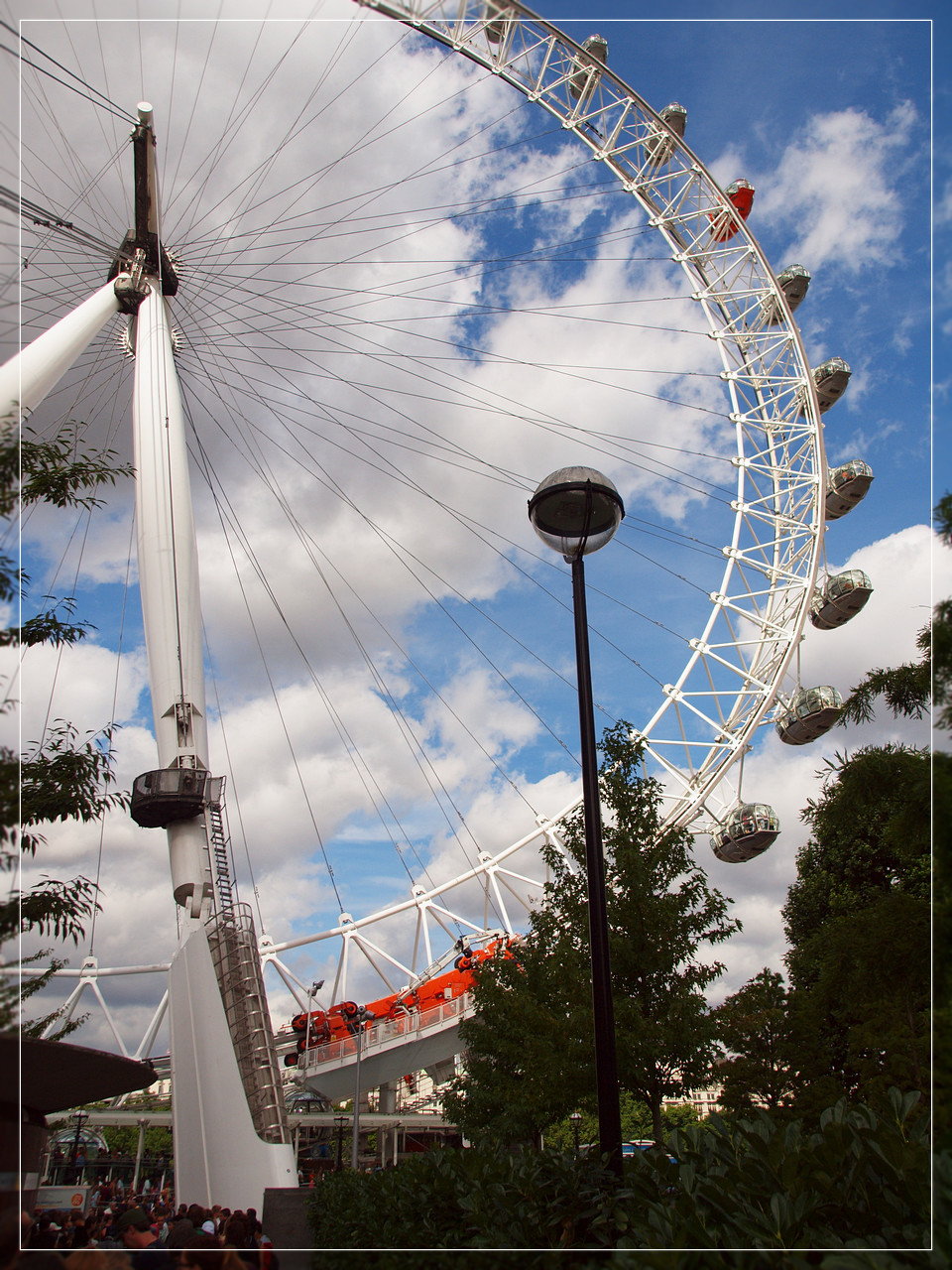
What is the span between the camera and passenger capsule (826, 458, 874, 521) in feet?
88.2

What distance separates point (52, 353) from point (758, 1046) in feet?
60.8

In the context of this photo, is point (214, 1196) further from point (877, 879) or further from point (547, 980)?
point (877, 879)

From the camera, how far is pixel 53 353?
400 inches

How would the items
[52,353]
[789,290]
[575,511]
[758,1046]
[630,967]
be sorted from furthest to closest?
1. [789,290]
2. [758,1046]
3. [630,967]
4. [52,353]
5. [575,511]

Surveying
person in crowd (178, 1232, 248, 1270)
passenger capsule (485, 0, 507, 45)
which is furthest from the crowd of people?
passenger capsule (485, 0, 507, 45)

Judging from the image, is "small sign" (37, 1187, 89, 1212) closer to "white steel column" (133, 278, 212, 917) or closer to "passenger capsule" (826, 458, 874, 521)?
"white steel column" (133, 278, 212, 917)

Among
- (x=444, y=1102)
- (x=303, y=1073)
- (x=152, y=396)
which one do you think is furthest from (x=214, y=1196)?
(x=303, y=1073)

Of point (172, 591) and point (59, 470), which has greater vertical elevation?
point (172, 591)

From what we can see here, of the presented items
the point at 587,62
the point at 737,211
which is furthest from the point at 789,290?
the point at 587,62

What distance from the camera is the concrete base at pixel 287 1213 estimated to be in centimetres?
990

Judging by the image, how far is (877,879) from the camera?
28953 millimetres

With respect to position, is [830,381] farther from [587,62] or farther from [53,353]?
[53,353]

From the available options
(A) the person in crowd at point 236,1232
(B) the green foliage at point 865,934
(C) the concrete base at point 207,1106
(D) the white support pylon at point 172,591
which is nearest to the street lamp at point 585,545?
(B) the green foliage at point 865,934

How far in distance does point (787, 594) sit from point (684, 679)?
411cm
